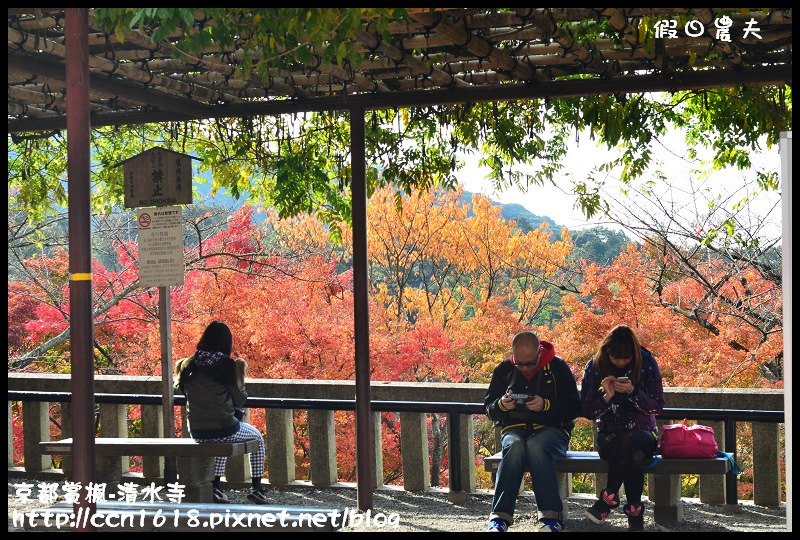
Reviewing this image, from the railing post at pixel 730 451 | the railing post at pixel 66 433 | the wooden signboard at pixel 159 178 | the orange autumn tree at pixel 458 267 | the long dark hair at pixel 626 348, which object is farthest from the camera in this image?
the orange autumn tree at pixel 458 267

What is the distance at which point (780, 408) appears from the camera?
239 inches

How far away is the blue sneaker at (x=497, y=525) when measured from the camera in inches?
206

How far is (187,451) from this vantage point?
602 cm

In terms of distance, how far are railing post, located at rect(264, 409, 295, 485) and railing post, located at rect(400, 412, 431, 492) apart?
896 mm

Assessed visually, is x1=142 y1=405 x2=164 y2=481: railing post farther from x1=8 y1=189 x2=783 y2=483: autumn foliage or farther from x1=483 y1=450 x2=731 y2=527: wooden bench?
x1=8 y1=189 x2=783 y2=483: autumn foliage

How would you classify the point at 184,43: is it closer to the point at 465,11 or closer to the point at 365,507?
the point at 465,11

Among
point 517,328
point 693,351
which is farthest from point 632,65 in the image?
point 517,328

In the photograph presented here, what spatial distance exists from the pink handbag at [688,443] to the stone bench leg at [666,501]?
0.18 metres

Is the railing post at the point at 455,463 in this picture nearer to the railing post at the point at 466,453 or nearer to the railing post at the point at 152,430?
the railing post at the point at 466,453

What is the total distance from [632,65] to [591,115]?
98 centimetres

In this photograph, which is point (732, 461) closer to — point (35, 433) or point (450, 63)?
point (450, 63)

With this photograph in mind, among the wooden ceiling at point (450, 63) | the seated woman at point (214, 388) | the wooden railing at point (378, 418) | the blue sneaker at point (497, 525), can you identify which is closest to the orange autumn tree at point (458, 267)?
the wooden railing at point (378, 418)

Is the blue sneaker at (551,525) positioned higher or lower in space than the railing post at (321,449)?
lower

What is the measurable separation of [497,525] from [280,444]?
7.26 ft
